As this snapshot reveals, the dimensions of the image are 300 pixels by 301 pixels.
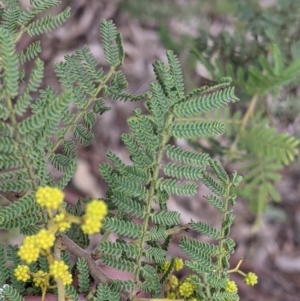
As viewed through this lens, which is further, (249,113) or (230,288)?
(249,113)

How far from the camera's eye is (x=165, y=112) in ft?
2.41

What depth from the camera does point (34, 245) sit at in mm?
579

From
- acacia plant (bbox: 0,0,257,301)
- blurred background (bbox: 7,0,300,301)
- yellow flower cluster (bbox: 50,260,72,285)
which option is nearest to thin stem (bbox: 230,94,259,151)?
blurred background (bbox: 7,0,300,301)

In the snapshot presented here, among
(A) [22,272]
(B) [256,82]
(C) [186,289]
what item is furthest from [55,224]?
(B) [256,82]

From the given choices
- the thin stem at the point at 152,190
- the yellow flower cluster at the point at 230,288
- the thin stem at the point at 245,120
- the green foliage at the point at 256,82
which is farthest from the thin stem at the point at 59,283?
the thin stem at the point at 245,120

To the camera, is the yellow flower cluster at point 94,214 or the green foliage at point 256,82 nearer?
the yellow flower cluster at point 94,214

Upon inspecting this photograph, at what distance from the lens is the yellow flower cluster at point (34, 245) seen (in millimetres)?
569

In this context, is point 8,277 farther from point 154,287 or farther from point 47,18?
point 47,18

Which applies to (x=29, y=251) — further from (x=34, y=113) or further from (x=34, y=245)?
(x=34, y=113)

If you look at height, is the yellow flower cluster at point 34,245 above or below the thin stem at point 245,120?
above

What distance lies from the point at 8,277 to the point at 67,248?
4.7 inches

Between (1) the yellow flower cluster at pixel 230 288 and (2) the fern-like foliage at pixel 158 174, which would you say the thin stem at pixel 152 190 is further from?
(1) the yellow flower cluster at pixel 230 288

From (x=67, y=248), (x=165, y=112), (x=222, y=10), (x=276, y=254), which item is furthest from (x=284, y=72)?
(x=276, y=254)

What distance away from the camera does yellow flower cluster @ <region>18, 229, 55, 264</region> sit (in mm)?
569
